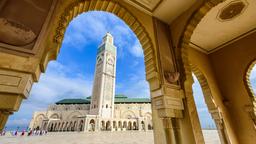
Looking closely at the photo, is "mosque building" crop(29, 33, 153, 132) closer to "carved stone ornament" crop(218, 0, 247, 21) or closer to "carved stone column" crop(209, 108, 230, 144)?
"carved stone column" crop(209, 108, 230, 144)

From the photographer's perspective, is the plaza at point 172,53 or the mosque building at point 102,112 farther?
the mosque building at point 102,112

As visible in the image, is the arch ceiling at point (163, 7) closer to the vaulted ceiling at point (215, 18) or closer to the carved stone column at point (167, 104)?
the vaulted ceiling at point (215, 18)

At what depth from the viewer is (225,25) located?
3.83 metres

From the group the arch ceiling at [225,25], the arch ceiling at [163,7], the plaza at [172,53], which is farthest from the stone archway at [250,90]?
the arch ceiling at [163,7]

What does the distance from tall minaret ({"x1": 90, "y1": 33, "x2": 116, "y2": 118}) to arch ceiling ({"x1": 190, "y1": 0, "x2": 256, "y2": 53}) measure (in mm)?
30231

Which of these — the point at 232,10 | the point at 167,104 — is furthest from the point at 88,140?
the point at 232,10

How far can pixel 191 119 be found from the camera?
2291 millimetres

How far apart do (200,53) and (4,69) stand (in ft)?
17.5

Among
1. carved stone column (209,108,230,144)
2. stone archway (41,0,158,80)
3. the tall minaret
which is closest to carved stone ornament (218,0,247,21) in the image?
stone archway (41,0,158,80)

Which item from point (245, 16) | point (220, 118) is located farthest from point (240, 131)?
point (245, 16)

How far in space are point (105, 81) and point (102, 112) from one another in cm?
809

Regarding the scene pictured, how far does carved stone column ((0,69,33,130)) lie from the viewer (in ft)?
3.58

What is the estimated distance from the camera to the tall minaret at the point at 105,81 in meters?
32.8

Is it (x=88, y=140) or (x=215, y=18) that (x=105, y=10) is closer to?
(x=215, y=18)
